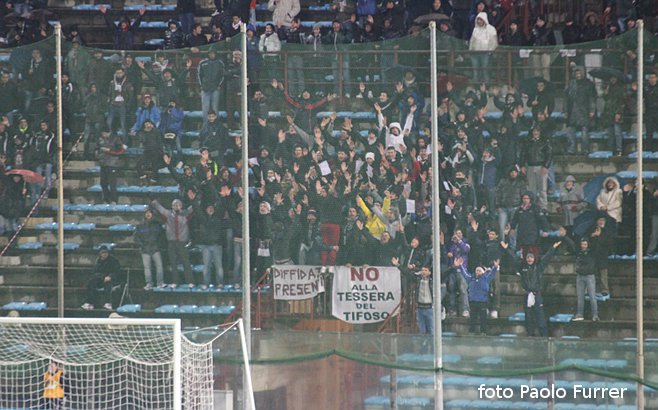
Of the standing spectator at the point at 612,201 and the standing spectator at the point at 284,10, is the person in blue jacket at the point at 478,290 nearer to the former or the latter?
the standing spectator at the point at 612,201

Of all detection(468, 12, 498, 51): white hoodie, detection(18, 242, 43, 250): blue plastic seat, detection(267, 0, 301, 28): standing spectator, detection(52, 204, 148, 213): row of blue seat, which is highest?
detection(267, 0, 301, 28): standing spectator

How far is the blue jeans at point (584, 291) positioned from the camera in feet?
39.0

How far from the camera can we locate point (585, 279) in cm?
1192

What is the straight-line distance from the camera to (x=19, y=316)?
486 inches

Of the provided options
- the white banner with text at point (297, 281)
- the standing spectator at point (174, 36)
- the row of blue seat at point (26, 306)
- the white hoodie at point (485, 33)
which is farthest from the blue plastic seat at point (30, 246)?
the standing spectator at point (174, 36)

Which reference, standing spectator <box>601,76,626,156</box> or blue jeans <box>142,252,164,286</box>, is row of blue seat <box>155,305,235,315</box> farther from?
standing spectator <box>601,76,626,156</box>

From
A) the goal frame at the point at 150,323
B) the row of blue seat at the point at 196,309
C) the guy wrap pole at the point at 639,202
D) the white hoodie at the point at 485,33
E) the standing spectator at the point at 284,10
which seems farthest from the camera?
the standing spectator at the point at 284,10

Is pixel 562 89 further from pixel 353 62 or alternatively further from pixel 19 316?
pixel 19 316

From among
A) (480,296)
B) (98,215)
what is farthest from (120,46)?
(480,296)

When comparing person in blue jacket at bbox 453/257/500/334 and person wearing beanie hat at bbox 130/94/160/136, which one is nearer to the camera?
person in blue jacket at bbox 453/257/500/334

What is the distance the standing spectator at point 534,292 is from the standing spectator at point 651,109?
1.22 meters

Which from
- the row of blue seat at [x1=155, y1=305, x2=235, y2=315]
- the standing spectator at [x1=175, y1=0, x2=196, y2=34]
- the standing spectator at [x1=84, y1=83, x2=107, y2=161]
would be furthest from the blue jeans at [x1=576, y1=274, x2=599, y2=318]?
the standing spectator at [x1=175, y1=0, x2=196, y2=34]

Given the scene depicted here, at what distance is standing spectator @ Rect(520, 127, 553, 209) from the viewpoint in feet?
39.3

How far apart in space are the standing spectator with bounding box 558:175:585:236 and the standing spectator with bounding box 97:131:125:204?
410cm
